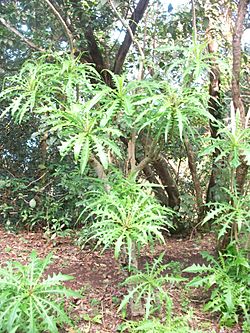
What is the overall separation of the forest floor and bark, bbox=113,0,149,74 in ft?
6.79

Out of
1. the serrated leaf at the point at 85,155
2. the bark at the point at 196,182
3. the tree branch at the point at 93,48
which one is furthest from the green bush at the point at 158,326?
the tree branch at the point at 93,48

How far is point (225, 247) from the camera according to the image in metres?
2.92

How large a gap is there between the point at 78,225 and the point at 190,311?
2.29 metres

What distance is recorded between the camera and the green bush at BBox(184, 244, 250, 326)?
2.44m

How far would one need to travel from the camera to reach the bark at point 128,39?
4262mm

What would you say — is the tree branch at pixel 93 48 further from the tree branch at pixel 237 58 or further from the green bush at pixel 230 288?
the green bush at pixel 230 288

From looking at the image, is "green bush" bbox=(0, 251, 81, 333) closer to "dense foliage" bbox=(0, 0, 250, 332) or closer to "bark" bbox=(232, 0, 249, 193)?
"dense foliage" bbox=(0, 0, 250, 332)

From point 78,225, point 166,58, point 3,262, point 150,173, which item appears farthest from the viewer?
point 78,225

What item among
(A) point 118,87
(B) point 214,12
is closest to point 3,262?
(A) point 118,87

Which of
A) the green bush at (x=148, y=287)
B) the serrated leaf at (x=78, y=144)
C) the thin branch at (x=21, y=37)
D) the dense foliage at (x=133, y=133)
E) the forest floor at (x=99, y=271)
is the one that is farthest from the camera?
the thin branch at (x=21, y=37)

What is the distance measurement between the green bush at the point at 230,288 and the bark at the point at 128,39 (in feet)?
8.65

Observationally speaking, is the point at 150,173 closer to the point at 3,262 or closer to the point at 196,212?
the point at 196,212

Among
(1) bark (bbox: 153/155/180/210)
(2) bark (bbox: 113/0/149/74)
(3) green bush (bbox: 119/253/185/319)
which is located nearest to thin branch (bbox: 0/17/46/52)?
(2) bark (bbox: 113/0/149/74)

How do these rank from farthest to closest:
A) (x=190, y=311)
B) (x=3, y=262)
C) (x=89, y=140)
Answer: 1. (x=3, y=262)
2. (x=190, y=311)
3. (x=89, y=140)
